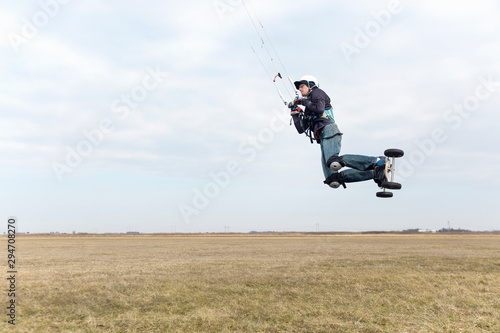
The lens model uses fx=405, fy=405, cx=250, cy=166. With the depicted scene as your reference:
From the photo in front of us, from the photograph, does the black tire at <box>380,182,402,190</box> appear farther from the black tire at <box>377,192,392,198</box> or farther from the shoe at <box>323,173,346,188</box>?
the shoe at <box>323,173,346,188</box>

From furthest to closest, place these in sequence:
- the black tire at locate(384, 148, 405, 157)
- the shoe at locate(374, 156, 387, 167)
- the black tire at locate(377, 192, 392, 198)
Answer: the shoe at locate(374, 156, 387, 167) → the black tire at locate(377, 192, 392, 198) → the black tire at locate(384, 148, 405, 157)

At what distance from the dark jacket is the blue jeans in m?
0.13

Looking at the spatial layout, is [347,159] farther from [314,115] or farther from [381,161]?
[314,115]

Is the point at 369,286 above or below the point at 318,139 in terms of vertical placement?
below

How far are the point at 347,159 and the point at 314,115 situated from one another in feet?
3.59

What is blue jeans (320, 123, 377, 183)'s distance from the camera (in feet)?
23.9

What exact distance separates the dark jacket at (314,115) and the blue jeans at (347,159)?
0.44ft

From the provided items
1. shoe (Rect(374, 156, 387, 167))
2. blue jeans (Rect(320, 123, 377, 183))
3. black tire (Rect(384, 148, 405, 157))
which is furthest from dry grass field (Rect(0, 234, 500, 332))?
black tire (Rect(384, 148, 405, 157))

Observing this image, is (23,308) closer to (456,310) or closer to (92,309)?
(92,309)

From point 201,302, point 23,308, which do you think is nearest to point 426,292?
point 201,302

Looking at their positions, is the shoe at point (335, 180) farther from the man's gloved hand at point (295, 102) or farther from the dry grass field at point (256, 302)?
the dry grass field at point (256, 302)

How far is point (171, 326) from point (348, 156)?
6860 millimetres

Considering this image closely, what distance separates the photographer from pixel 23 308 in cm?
1282

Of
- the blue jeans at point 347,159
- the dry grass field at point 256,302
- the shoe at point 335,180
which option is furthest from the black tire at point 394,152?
the dry grass field at point 256,302
